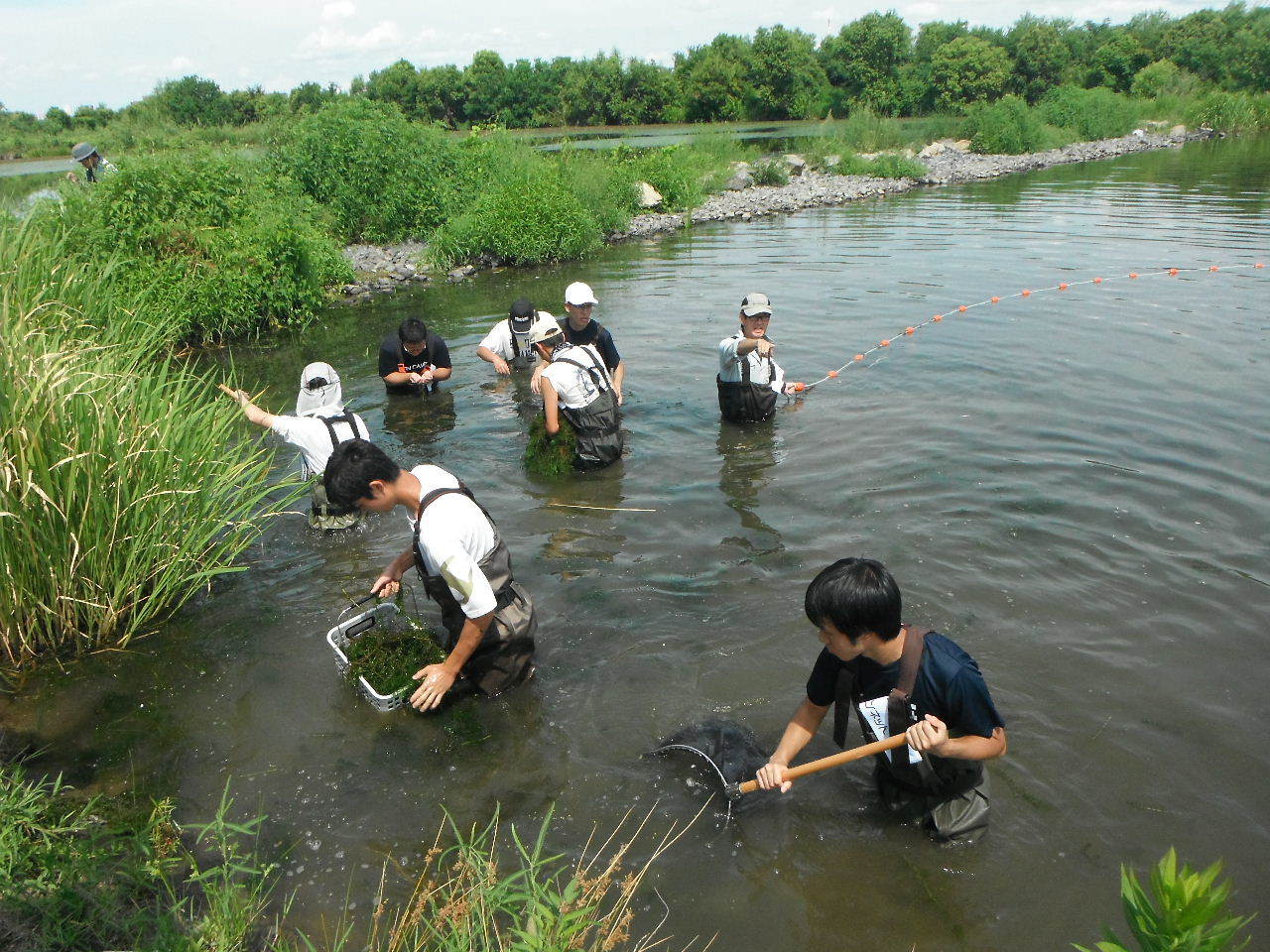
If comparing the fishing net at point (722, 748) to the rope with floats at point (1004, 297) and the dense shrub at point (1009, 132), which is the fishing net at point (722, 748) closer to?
the rope with floats at point (1004, 297)

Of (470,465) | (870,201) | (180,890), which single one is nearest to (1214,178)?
(870,201)

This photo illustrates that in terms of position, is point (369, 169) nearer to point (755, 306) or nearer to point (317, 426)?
point (755, 306)

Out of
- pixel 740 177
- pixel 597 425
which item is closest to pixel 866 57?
pixel 740 177

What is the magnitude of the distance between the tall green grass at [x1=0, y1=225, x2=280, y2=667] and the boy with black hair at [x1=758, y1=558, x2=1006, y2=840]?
3.93 meters

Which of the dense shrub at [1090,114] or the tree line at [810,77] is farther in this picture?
the tree line at [810,77]

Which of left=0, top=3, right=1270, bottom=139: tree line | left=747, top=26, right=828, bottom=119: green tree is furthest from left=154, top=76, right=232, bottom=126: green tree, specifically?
left=747, top=26, right=828, bottom=119: green tree

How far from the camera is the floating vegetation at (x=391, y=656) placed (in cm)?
484

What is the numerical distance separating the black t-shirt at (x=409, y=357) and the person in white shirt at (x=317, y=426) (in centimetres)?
228

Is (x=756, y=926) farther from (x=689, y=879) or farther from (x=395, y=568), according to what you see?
(x=395, y=568)

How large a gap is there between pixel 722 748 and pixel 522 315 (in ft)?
21.6

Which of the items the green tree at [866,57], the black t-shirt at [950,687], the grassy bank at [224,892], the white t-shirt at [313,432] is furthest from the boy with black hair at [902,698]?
the green tree at [866,57]

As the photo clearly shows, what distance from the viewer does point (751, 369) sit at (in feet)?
28.5

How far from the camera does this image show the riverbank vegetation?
59250 mm

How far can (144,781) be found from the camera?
451 centimetres
